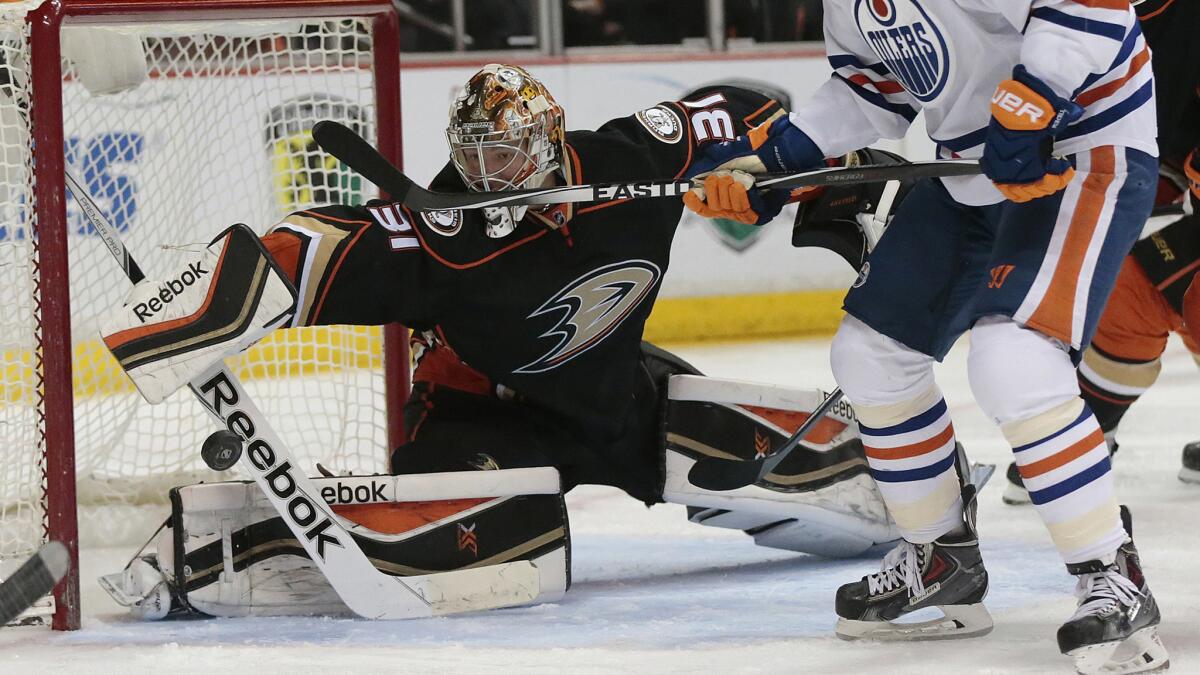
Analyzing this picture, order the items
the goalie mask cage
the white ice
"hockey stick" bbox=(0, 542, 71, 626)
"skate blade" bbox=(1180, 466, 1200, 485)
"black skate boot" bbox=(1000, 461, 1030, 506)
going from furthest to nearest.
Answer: "skate blade" bbox=(1180, 466, 1200, 485)
"black skate boot" bbox=(1000, 461, 1030, 506)
the goalie mask cage
the white ice
"hockey stick" bbox=(0, 542, 71, 626)

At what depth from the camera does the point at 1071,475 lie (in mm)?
1906

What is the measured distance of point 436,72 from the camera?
5.06 m

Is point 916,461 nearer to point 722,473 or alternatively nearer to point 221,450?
point 722,473

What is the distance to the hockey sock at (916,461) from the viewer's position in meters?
2.15

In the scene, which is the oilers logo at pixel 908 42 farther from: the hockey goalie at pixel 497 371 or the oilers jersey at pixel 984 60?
the hockey goalie at pixel 497 371

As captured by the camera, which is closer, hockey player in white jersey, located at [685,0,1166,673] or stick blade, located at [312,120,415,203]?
hockey player in white jersey, located at [685,0,1166,673]

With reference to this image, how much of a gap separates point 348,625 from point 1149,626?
107 cm

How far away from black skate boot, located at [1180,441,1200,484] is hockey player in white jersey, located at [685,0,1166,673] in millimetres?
1242

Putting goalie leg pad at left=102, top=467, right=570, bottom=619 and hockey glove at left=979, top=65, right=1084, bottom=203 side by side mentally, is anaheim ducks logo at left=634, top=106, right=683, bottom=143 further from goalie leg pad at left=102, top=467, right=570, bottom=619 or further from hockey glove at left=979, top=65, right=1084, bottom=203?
hockey glove at left=979, top=65, right=1084, bottom=203

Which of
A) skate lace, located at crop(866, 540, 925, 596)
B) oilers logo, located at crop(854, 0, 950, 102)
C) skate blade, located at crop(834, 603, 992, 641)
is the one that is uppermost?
oilers logo, located at crop(854, 0, 950, 102)

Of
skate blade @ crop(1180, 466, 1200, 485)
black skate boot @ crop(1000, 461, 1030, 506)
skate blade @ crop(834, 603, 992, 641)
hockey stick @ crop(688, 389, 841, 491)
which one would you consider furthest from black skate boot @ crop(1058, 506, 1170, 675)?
skate blade @ crop(1180, 466, 1200, 485)

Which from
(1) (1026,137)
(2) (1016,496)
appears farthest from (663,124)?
(2) (1016,496)

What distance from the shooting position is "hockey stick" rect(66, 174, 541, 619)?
7.68 feet

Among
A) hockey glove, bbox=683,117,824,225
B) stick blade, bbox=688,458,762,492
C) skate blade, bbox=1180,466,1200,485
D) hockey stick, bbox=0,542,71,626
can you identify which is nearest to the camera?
hockey stick, bbox=0,542,71,626
